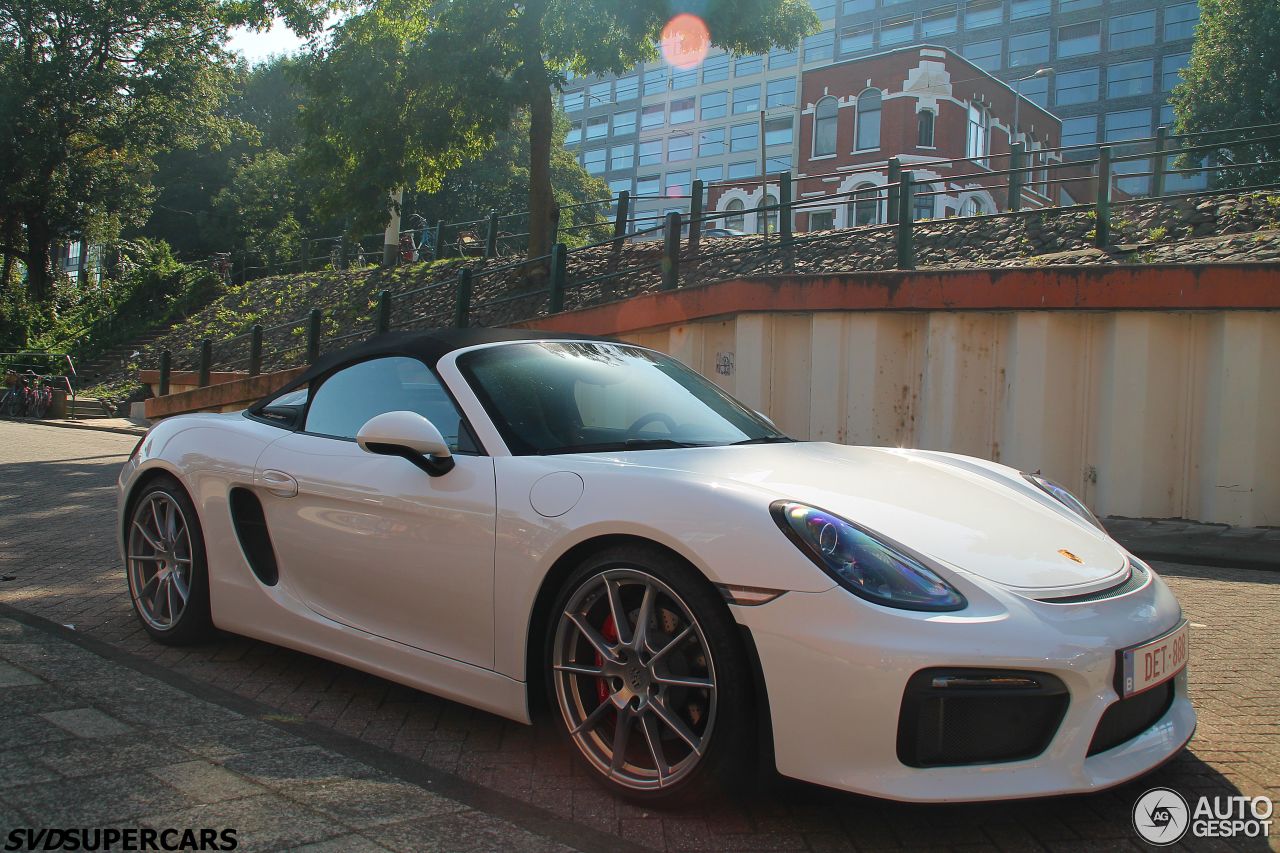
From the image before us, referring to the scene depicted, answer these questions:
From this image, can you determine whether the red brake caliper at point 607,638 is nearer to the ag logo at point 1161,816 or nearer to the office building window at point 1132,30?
the ag logo at point 1161,816

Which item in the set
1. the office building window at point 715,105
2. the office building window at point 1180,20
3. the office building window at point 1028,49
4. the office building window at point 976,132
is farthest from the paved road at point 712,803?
the office building window at point 715,105

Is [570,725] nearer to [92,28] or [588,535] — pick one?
[588,535]

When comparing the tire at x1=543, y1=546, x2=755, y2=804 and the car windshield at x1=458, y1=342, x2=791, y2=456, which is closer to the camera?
the tire at x1=543, y1=546, x2=755, y2=804

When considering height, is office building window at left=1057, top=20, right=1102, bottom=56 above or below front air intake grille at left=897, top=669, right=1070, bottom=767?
above

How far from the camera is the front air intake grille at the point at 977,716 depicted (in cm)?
244

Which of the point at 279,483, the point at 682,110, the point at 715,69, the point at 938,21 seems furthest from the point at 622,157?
the point at 279,483

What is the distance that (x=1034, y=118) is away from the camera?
5572cm

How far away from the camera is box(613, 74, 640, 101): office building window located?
84625 mm

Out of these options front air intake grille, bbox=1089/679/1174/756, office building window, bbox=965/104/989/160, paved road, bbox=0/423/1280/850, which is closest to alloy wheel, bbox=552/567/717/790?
paved road, bbox=0/423/1280/850

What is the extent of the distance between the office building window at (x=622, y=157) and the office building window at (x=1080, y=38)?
32175 millimetres

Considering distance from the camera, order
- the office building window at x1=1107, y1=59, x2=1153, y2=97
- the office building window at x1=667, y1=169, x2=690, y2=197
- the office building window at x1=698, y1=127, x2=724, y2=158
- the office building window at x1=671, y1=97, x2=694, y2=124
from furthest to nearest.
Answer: the office building window at x1=667, y1=169, x2=690, y2=197 → the office building window at x1=671, y1=97, x2=694, y2=124 → the office building window at x1=698, y1=127, x2=724, y2=158 → the office building window at x1=1107, y1=59, x2=1153, y2=97

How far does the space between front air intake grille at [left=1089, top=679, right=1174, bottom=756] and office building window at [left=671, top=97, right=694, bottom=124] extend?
264 feet

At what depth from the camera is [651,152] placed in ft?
275

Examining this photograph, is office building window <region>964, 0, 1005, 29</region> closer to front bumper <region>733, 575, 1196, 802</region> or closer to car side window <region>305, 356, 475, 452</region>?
car side window <region>305, 356, 475, 452</region>
